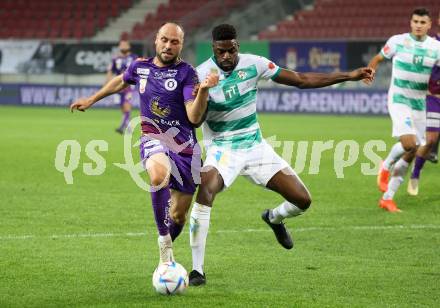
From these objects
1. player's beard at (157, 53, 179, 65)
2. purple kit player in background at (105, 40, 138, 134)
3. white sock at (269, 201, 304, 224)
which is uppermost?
player's beard at (157, 53, 179, 65)

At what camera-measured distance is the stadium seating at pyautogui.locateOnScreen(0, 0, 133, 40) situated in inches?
1576

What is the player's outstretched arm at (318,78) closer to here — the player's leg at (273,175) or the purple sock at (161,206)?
the player's leg at (273,175)

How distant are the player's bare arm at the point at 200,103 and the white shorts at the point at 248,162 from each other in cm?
60

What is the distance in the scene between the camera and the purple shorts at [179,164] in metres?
7.59

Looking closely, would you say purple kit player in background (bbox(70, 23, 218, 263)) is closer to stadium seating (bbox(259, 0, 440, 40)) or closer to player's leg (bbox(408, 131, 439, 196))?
player's leg (bbox(408, 131, 439, 196))

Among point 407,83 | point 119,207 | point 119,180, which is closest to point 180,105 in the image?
point 119,207

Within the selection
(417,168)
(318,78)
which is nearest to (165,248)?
(318,78)

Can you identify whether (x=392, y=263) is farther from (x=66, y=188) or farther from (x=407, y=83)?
(x=66, y=188)

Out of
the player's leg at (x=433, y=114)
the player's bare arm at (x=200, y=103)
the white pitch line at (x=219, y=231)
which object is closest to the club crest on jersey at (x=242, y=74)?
the player's bare arm at (x=200, y=103)

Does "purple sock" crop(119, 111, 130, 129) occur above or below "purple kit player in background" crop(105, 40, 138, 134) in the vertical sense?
below

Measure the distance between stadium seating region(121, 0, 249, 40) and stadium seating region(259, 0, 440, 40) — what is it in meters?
2.16

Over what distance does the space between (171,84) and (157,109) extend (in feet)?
0.79

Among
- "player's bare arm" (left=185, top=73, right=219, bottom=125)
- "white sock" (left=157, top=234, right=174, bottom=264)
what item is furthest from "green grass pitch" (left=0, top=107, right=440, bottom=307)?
"player's bare arm" (left=185, top=73, right=219, bottom=125)

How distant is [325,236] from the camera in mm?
9727
